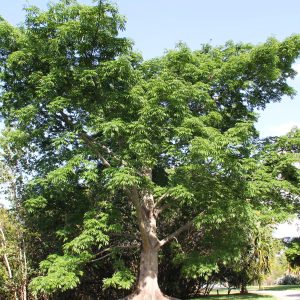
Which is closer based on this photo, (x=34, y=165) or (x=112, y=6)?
(x=112, y=6)

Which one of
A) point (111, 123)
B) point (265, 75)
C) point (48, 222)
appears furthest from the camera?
point (48, 222)

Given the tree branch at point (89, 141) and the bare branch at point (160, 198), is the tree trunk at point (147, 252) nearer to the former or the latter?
the bare branch at point (160, 198)

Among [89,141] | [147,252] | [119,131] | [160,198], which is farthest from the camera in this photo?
[147,252]

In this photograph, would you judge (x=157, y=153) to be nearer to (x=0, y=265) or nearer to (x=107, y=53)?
(x=107, y=53)

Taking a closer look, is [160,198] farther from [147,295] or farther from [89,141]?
[147,295]

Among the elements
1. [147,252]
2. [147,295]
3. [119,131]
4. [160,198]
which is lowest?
[147,295]

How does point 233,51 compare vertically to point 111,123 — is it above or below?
above

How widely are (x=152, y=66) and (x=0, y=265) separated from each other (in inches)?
382

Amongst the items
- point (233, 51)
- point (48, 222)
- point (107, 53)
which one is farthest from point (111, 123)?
point (233, 51)

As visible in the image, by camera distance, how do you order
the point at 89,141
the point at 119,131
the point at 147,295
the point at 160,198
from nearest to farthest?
the point at 119,131 → the point at 147,295 → the point at 160,198 → the point at 89,141

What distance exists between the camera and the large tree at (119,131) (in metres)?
13.2

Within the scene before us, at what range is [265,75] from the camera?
15.3 m

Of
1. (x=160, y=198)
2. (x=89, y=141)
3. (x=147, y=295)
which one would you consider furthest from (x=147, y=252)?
(x=89, y=141)

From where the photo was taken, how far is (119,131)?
13.5m
